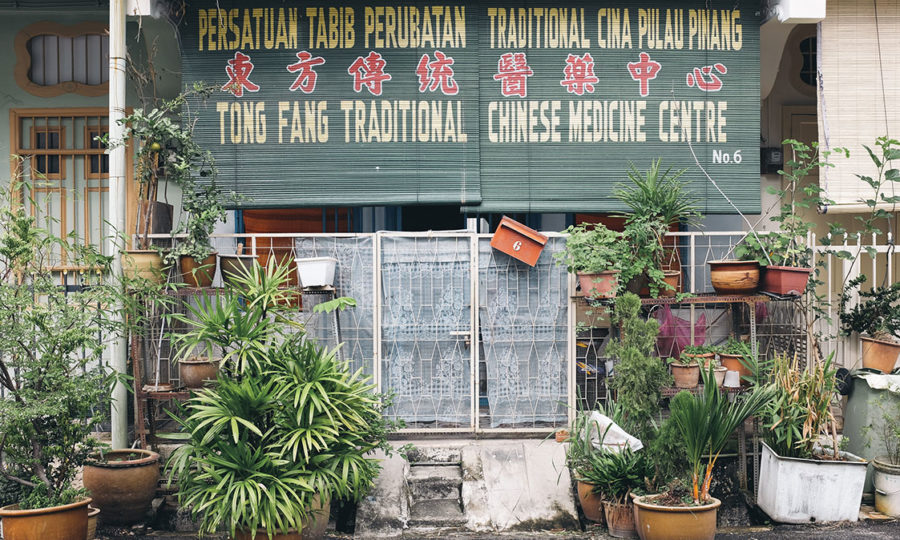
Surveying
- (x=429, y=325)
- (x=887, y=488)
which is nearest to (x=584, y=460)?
(x=429, y=325)

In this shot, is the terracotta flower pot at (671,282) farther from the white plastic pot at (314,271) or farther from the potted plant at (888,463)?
the white plastic pot at (314,271)

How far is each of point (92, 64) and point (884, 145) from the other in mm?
8632

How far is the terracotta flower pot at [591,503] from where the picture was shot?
7055 mm

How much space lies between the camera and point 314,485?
6.54m

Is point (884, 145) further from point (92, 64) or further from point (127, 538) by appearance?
point (92, 64)

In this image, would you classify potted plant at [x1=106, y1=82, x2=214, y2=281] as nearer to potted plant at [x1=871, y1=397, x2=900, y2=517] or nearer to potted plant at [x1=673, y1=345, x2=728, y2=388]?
potted plant at [x1=673, y1=345, x2=728, y2=388]

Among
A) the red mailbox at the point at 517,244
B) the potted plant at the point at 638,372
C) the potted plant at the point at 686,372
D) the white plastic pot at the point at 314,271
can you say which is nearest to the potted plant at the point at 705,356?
the potted plant at the point at 686,372

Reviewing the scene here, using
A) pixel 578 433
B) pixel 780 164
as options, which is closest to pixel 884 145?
pixel 780 164

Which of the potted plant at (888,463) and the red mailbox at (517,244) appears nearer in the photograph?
the potted plant at (888,463)

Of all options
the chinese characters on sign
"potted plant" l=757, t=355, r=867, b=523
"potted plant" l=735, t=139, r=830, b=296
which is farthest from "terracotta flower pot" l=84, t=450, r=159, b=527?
"potted plant" l=735, t=139, r=830, b=296

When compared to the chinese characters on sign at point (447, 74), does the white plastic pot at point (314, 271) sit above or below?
below

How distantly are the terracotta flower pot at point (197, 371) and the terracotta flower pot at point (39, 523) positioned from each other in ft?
4.42

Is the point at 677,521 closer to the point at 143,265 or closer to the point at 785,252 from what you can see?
the point at 785,252

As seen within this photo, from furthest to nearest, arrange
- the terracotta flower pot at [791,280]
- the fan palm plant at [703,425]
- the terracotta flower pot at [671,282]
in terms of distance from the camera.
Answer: the terracotta flower pot at [671,282] → the terracotta flower pot at [791,280] → the fan palm plant at [703,425]
